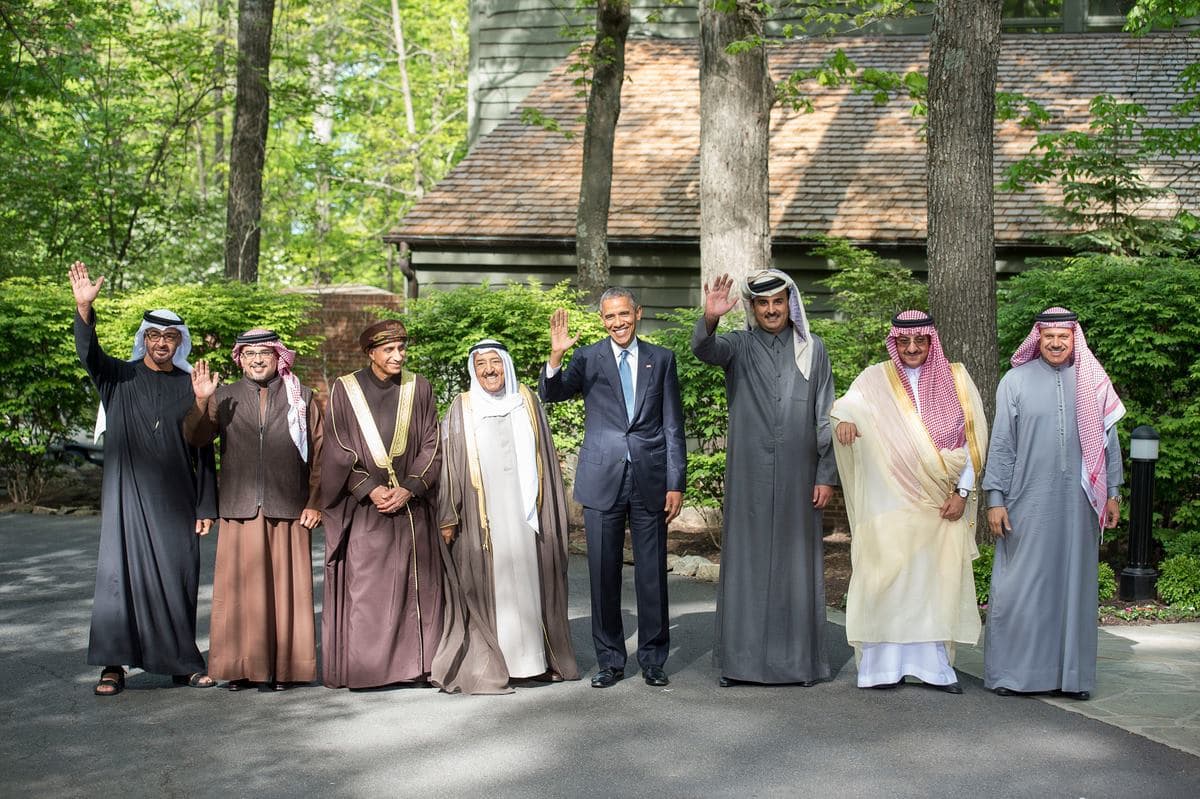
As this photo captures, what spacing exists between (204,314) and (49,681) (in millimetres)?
6879

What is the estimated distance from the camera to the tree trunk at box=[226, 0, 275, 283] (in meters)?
17.1

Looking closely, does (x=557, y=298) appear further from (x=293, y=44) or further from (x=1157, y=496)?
(x=293, y=44)

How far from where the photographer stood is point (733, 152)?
11672 mm

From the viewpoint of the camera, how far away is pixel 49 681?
7.48 meters

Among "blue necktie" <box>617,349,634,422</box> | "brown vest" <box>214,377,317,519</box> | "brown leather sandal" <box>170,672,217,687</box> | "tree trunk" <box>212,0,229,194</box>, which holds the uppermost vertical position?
"tree trunk" <box>212,0,229,194</box>

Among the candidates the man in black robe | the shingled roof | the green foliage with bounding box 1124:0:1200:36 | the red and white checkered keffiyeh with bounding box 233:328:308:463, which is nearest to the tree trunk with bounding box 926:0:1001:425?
the green foliage with bounding box 1124:0:1200:36

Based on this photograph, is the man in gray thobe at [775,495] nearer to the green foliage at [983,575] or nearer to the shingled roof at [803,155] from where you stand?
the green foliage at [983,575]

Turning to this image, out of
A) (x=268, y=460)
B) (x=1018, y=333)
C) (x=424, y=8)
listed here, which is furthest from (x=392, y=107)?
(x=268, y=460)

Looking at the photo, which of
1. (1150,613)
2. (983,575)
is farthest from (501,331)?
(1150,613)

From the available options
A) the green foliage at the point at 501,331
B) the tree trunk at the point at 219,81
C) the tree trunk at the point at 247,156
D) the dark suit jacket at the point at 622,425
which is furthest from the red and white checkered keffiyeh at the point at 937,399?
the tree trunk at the point at 219,81

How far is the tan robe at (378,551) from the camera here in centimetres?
731

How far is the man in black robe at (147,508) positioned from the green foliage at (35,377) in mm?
7121

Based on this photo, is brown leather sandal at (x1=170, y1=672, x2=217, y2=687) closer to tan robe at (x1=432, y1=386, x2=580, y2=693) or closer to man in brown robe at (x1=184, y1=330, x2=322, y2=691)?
man in brown robe at (x1=184, y1=330, x2=322, y2=691)

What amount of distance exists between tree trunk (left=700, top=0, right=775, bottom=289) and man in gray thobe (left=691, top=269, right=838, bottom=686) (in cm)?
413
